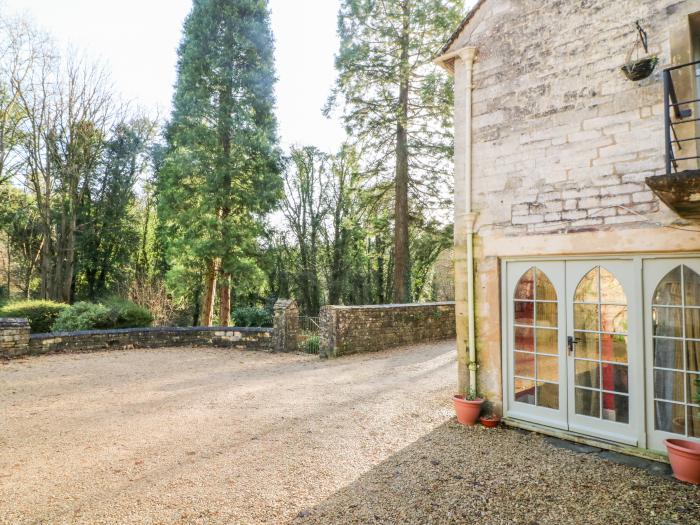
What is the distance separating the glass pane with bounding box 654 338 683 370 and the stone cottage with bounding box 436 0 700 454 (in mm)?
13

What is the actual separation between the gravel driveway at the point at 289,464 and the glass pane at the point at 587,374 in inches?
32.5

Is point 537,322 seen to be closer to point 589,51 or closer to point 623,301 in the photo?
point 623,301

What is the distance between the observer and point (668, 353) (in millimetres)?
4281

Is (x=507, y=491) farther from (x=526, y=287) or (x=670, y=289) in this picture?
(x=670, y=289)

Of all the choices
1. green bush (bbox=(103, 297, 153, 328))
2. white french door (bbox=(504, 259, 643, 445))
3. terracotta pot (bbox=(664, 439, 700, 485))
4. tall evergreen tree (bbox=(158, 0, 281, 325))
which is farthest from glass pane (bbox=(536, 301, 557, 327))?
green bush (bbox=(103, 297, 153, 328))

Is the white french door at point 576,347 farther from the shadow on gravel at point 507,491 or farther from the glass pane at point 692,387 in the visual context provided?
the shadow on gravel at point 507,491

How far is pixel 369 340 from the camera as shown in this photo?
39.2ft

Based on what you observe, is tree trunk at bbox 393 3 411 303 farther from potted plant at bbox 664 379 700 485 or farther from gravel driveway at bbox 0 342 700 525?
potted plant at bbox 664 379 700 485

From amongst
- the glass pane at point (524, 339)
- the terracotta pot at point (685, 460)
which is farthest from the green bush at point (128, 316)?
the terracotta pot at point (685, 460)

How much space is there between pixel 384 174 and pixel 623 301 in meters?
11.4

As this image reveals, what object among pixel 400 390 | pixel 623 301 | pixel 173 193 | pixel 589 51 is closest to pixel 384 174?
pixel 173 193

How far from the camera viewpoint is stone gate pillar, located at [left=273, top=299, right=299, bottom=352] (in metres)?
12.2

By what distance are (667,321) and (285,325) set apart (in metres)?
9.62

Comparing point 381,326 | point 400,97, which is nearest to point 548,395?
point 381,326
